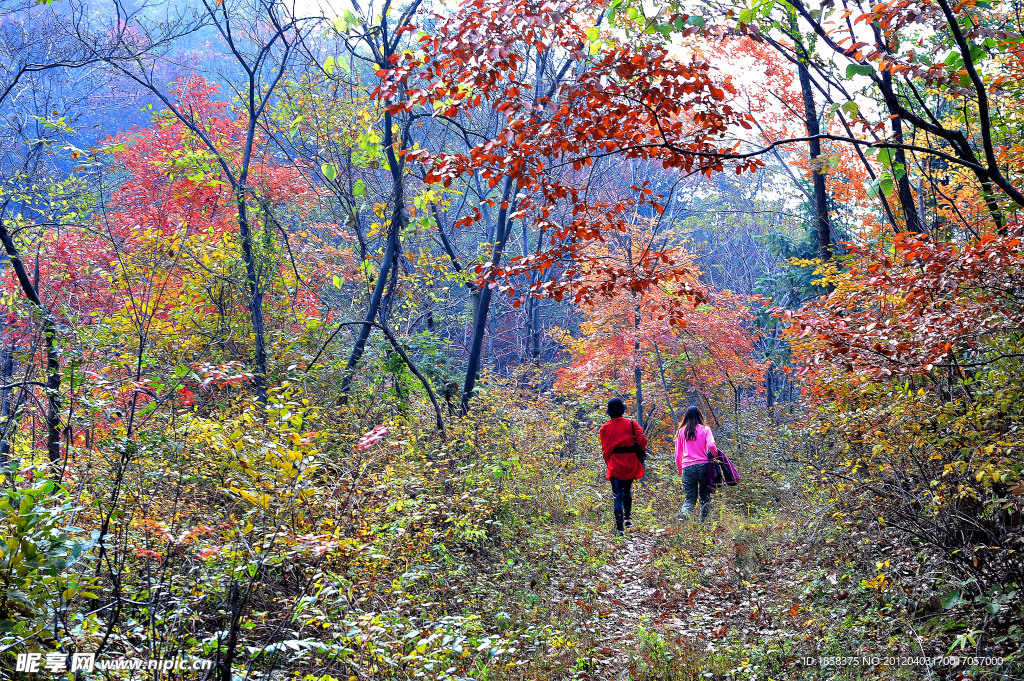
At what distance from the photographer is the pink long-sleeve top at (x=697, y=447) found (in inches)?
366

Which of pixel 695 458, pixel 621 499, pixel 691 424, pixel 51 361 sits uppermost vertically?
pixel 51 361

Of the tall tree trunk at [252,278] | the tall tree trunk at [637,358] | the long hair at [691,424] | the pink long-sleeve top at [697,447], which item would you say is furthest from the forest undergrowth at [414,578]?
the tall tree trunk at [637,358]

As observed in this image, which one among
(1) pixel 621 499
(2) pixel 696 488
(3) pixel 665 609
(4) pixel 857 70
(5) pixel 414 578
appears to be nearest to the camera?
(4) pixel 857 70

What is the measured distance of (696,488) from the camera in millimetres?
9523

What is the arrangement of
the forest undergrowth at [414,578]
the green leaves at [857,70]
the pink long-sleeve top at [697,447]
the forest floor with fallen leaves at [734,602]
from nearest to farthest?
the forest undergrowth at [414,578] < the green leaves at [857,70] < the forest floor with fallen leaves at [734,602] < the pink long-sleeve top at [697,447]

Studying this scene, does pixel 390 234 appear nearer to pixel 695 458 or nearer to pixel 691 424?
pixel 691 424

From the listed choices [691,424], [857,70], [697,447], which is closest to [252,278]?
[691,424]

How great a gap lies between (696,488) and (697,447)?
669mm

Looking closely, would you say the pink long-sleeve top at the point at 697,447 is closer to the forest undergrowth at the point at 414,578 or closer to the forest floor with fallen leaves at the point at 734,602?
the forest floor with fallen leaves at the point at 734,602

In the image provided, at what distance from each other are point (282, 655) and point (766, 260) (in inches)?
1111

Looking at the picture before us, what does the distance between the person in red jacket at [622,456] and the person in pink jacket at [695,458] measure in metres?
1.26

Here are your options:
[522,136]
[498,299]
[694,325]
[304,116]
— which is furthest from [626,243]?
[522,136]

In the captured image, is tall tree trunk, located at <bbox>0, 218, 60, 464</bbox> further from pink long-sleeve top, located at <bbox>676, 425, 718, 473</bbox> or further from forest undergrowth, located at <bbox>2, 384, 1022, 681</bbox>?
pink long-sleeve top, located at <bbox>676, 425, 718, 473</bbox>

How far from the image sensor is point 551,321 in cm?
2941
